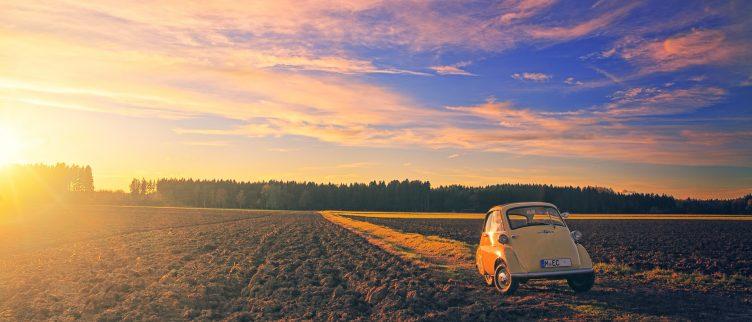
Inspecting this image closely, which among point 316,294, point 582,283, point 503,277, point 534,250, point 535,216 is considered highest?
point 535,216

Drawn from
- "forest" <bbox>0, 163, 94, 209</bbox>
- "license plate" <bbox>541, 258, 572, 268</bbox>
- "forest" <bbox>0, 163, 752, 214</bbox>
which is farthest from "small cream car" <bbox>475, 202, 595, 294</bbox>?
"forest" <bbox>0, 163, 94, 209</bbox>

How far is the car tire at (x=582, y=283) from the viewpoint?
12864 mm

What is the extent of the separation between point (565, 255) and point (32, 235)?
4243 cm

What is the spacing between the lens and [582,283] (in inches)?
524

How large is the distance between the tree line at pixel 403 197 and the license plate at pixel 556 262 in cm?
11651

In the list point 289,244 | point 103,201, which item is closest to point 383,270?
point 289,244

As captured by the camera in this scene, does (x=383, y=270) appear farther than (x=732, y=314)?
Yes

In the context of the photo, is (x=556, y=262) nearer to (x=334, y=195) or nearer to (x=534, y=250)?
(x=534, y=250)

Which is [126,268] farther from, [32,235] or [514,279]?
[32,235]

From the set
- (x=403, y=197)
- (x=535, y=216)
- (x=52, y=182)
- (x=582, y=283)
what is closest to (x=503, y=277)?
(x=535, y=216)

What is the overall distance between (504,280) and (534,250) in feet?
4.18

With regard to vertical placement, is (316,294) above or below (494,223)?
below

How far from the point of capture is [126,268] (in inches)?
769

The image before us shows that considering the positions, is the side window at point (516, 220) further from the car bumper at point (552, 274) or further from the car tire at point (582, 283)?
the car tire at point (582, 283)
